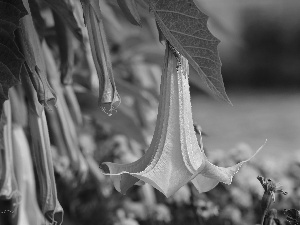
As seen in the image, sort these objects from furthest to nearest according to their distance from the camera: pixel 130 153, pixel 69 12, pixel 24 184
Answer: pixel 130 153 < pixel 24 184 < pixel 69 12

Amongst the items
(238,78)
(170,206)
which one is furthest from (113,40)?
(238,78)

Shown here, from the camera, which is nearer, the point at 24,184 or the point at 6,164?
the point at 6,164

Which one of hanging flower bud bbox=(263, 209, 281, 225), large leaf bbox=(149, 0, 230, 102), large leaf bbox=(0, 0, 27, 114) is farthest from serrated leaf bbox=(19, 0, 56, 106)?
hanging flower bud bbox=(263, 209, 281, 225)

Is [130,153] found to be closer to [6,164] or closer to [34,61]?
[6,164]

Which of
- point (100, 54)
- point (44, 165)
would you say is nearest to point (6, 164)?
point (44, 165)

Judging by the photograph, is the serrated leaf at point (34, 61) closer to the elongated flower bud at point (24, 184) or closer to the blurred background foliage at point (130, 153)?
the blurred background foliage at point (130, 153)

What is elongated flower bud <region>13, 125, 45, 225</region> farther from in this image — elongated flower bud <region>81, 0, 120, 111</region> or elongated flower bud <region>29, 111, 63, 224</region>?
elongated flower bud <region>81, 0, 120, 111</region>

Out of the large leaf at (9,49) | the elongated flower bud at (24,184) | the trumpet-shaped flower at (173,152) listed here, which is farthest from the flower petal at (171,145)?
the elongated flower bud at (24,184)
